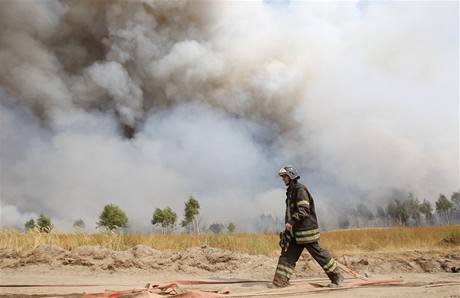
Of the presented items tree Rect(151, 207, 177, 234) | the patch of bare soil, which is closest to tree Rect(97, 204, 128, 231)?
tree Rect(151, 207, 177, 234)

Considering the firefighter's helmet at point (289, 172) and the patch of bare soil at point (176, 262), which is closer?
the firefighter's helmet at point (289, 172)

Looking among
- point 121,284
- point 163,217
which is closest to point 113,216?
point 163,217

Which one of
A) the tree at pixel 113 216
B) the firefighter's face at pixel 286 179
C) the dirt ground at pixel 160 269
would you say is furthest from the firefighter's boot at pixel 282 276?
the tree at pixel 113 216

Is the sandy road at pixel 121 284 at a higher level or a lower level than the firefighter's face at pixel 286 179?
lower

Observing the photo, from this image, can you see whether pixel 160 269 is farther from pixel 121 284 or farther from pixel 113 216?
pixel 113 216

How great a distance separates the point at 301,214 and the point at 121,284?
10.3ft

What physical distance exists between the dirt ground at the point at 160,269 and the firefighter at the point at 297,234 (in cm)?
40

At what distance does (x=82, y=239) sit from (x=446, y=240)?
13076 millimetres

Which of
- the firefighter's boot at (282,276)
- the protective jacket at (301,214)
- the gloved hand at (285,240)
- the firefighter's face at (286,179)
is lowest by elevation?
the firefighter's boot at (282,276)

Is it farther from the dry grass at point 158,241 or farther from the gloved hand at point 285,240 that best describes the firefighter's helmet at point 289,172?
the dry grass at point 158,241

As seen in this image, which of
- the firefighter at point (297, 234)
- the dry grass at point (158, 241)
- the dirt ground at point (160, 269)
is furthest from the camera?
the dry grass at point (158, 241)

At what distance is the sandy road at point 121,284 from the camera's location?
5344 mm

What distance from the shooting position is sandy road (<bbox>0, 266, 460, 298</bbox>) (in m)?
5.34

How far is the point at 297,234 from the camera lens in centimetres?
620
